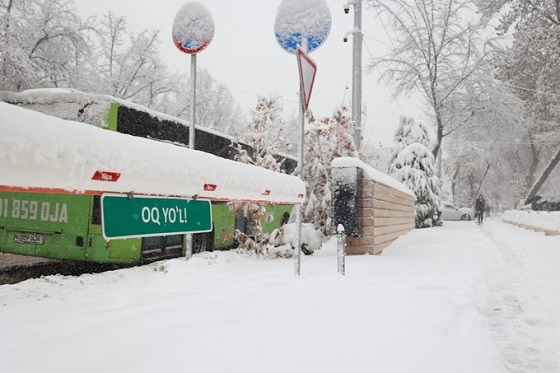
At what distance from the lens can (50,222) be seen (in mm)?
5535

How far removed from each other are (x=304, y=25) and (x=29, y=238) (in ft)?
16.5

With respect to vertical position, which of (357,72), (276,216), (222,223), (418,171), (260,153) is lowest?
(222,223)

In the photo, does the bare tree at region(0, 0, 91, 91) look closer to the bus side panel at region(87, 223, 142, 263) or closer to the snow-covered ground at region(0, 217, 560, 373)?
the bus side panel at region(87, 223, 142, 263)

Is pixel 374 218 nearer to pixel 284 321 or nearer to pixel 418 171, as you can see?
pixel 284 321

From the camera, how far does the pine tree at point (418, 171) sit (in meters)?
17.6

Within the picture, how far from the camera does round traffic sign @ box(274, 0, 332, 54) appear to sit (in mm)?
5152

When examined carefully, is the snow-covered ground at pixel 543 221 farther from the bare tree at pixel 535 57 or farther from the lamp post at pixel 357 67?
the bare tree at pixel 535 57

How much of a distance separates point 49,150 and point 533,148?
1667 inches

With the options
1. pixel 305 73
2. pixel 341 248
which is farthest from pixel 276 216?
pixel 305 73

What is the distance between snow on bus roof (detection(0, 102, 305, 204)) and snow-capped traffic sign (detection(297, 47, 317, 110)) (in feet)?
6.72

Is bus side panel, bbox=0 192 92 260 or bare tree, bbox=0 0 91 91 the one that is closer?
bus side panel, bbox=0 192 92 260

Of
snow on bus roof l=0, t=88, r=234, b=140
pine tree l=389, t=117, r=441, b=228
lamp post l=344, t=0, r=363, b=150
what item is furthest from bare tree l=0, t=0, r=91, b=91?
pine tree l=389, t=117, r=441, b=228

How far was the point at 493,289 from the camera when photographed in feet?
15.2

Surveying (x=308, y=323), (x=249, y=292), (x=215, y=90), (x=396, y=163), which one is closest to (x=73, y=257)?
(x=249, y=292)
